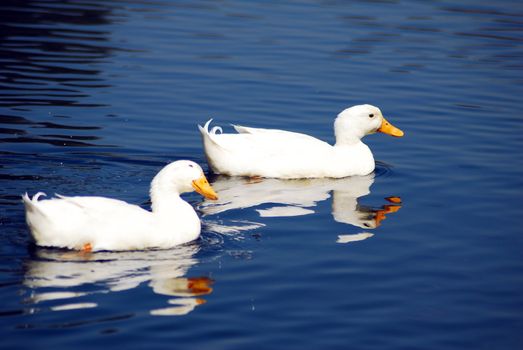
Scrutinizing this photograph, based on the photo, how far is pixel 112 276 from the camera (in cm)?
841

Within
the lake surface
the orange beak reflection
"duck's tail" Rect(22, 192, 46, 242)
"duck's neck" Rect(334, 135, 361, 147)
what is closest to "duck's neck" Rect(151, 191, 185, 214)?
the lake surface

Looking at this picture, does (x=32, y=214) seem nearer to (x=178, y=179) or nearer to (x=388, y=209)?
(x=178, y=179)

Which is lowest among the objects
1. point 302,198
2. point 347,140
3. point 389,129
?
point 302,198

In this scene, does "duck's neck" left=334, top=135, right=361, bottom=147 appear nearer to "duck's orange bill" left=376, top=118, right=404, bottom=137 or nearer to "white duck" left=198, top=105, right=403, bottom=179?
"white duck" left=198, top=105, right=403, bottom=179

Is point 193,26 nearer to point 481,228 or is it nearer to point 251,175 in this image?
point 251,175

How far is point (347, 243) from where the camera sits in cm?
982

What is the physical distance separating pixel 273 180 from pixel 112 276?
13.3ft

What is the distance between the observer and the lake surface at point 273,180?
7859mm

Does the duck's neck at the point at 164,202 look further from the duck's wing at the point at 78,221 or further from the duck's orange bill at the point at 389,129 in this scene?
the duck's orange bill at the point at 389,129

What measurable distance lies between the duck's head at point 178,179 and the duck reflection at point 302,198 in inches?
28.8

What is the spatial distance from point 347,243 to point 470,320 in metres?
1.99

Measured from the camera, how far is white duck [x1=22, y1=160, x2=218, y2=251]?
881 centimetres

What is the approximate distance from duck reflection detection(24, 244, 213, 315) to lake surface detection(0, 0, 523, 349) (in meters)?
0.02

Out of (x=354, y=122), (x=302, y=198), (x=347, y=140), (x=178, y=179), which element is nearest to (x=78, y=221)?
(x=178, y=179)
